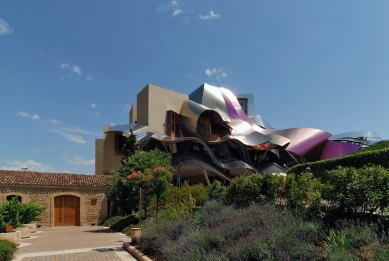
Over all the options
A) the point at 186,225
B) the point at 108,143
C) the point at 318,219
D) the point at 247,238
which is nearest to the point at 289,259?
the point at 247,238

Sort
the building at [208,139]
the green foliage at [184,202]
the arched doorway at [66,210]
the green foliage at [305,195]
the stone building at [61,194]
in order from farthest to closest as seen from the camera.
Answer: the building at [208,139] < the arched doorway at [66,210] < the stone building at [61,194] < the green foliage at [184,202] < the green foliage at [305,195]

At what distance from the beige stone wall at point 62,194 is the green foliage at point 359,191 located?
20.6 m

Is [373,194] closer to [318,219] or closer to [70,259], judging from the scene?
[318,219]

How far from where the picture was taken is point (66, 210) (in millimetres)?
23266

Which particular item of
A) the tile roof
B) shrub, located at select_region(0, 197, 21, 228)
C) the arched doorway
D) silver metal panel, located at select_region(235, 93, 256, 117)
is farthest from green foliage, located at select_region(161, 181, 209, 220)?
silver metal panel, located at select_region(235, 93, 256, 117)

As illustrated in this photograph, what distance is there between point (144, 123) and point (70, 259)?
2506 cm

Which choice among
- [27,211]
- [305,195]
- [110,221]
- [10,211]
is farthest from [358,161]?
[27,211]

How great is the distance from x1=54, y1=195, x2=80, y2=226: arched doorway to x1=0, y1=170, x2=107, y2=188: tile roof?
3.57 feet

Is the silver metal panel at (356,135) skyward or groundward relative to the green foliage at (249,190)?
skyward

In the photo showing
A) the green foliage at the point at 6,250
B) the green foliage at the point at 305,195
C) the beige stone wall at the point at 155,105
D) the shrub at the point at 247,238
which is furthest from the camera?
the beige stone wall at the point at 155,105

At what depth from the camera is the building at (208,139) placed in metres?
32.6

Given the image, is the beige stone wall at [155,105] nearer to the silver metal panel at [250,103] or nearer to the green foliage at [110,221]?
the green foliage at [110,221]

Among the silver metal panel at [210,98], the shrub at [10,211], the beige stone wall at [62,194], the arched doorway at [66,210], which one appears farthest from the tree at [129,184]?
the silver metal panel at [210,98]

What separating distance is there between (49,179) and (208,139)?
18394 mm
